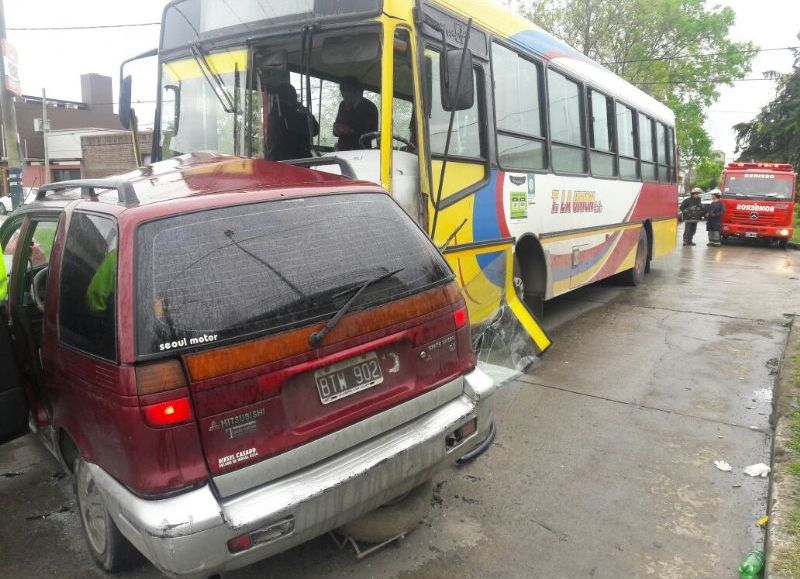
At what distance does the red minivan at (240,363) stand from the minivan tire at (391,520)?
32cm

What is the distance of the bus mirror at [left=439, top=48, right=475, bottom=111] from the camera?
4.38m

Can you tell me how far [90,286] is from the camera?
2.44m

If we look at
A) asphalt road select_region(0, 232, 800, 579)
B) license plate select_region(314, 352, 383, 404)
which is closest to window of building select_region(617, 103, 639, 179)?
asphalt road select_region(0, 232, 800, 579)

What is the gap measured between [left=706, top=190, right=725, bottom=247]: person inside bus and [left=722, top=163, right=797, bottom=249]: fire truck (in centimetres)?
30

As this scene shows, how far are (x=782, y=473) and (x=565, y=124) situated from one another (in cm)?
469

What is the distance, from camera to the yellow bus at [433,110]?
4430 millimetres

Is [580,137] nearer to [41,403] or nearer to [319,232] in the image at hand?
[319,232]

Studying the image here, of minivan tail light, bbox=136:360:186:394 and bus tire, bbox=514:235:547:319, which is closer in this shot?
minivan tail light, bbox=136:360:186:394

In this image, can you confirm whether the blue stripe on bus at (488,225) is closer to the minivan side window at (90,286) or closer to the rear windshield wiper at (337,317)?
the rear windshield wiper at (337,317)

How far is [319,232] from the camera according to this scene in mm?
2652

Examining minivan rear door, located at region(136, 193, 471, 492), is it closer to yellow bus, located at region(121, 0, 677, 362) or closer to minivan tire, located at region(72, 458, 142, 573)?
minivan tire, located at region(72, 458, 142, 573)

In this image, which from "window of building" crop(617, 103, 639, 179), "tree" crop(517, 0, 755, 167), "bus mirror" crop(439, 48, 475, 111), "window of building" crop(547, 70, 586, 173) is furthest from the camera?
"tree" crop(517, 0, 755, 167)

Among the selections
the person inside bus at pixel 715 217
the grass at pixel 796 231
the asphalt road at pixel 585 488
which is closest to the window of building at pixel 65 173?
the person inside bus at pixel 715 217

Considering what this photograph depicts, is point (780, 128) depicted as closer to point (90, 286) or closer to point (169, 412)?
point (90, 286)
